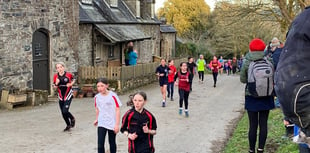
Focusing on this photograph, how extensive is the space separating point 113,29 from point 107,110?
17.2 m

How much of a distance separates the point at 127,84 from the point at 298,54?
61.6 feet

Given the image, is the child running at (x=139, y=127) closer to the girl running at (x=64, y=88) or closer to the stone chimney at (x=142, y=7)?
the girl running at (x=64, y=88)


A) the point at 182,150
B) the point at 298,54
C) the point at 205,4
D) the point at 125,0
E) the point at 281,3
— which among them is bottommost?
the point at 182,150

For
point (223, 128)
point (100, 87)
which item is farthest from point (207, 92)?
point (100, 87)

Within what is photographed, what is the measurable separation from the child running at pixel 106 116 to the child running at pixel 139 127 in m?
1.28

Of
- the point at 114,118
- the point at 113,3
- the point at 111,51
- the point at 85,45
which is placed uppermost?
the point at 113,3

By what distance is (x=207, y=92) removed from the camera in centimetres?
2142

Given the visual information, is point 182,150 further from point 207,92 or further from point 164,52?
point 164,52

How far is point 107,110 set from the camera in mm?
7574

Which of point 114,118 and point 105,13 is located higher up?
point 105,13

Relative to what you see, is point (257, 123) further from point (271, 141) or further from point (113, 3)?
point (113, 3)

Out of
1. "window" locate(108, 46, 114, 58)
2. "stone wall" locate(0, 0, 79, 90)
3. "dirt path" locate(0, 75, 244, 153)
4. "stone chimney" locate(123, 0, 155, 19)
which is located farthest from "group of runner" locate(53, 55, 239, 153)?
"stone chimney" locate(123, 0, 155, 19)

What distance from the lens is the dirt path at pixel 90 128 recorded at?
30.2 feet

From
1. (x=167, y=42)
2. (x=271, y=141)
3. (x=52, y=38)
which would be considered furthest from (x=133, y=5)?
(x=271, y=141)
